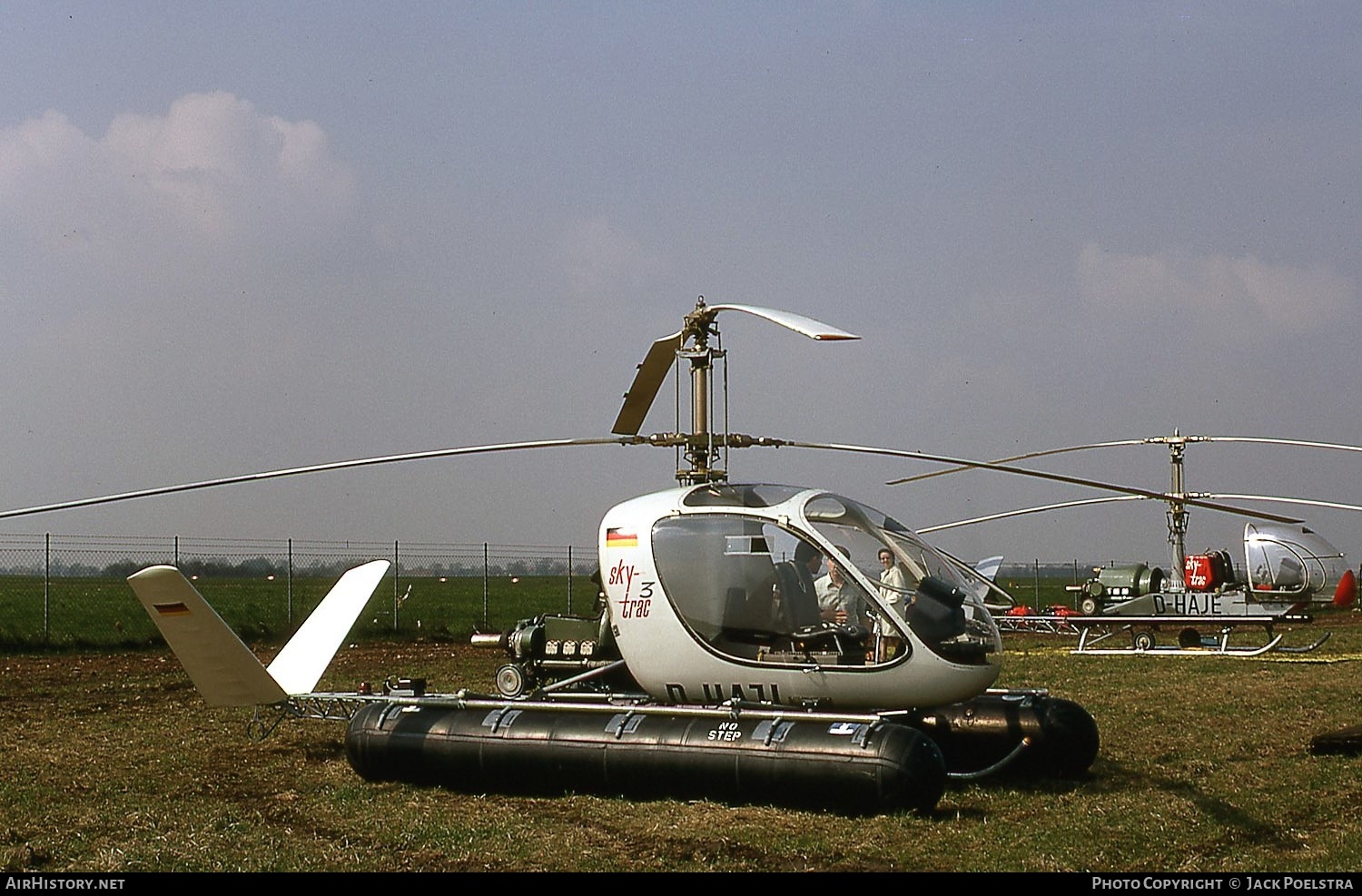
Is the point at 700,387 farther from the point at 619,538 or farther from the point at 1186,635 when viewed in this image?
the point at 1186,635

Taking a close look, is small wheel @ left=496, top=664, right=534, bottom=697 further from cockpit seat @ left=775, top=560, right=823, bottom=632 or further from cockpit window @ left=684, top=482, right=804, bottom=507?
cockpit seat @ left=775, top=560, right=823, bottom=632

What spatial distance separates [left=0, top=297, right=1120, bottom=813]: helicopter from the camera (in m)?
8.59

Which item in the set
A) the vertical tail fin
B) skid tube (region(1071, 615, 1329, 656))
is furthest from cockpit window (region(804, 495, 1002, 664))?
skid tube (region(1071, 615, 1329, 656))

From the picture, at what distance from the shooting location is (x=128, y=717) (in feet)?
43.6

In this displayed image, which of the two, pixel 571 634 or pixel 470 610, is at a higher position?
pixel 571 634

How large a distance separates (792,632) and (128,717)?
758cm

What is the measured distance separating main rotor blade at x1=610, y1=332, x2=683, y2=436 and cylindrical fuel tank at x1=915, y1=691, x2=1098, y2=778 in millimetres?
2847

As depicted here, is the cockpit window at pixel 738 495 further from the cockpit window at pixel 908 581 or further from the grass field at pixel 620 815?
the grass field at pixel 620 815

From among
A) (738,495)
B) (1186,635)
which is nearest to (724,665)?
(738,495)

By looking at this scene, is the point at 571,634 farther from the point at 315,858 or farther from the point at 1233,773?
the point at 1233,773

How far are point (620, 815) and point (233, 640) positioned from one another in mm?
3158

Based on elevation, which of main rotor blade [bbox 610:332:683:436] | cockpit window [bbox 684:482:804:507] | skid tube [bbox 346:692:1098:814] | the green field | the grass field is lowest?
the green field

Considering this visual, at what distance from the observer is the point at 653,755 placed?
28.2 ft
